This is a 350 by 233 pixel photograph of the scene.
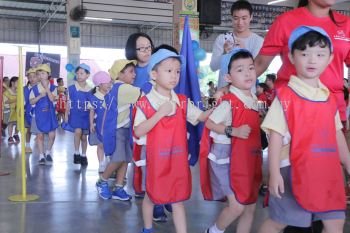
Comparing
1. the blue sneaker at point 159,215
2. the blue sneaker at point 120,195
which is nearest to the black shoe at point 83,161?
the blue sneaker at point 120,195

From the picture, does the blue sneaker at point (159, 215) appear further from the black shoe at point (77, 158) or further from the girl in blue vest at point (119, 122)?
the black shoe at point (77, 158)

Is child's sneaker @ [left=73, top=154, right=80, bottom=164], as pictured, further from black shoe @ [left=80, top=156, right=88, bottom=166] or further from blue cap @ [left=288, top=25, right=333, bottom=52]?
blue cap @ [left=288, top=25, right=333, bottom=52]

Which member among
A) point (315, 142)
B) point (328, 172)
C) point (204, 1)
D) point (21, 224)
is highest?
point (204, 1)

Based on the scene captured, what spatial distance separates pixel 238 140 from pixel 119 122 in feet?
4.67

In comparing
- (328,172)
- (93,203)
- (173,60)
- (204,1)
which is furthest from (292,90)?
(204,1)

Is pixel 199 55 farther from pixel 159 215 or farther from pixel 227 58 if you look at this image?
pixel 159 215

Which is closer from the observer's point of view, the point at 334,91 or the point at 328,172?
the point at 328,172

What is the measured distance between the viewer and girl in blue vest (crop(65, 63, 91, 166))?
201 inches

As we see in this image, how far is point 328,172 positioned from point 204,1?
654 centimetres

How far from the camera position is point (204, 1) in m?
7.81

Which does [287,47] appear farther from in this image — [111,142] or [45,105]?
[45,105]

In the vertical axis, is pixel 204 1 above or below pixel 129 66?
above

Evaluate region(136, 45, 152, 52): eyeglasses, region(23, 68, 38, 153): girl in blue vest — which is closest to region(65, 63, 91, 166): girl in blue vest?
region(23, 68, 38, 153): girl in blue vest

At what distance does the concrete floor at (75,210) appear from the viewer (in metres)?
2.80
